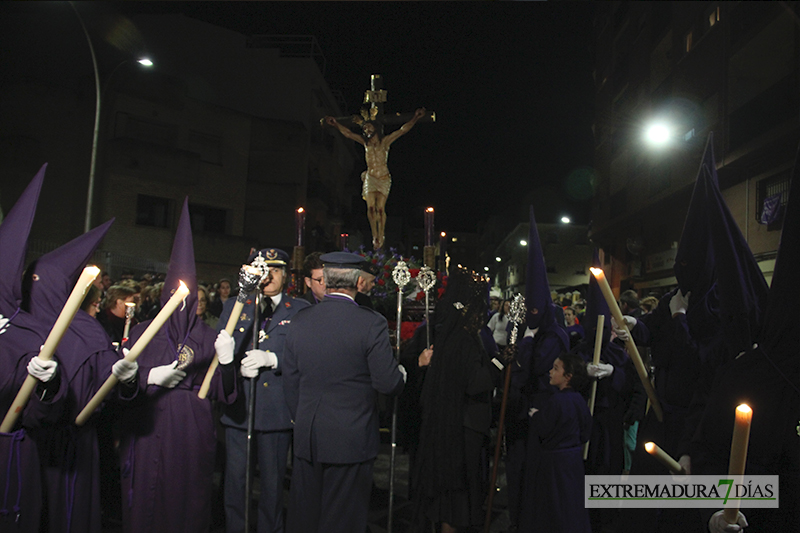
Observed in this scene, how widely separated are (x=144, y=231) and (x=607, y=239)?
786 inches

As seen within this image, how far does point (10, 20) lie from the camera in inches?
630

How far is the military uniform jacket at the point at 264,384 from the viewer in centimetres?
382

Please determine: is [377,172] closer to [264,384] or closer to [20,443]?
[264,384]

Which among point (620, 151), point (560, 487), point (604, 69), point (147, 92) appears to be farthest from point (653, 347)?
point (604, 69)

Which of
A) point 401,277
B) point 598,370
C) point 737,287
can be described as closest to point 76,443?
point 401,277

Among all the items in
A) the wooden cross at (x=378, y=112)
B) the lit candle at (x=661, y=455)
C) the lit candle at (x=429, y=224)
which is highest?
the wooden cross at (x=378, y=112)

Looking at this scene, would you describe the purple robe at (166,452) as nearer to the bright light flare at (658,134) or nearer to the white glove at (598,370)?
the white glove at (598,370)

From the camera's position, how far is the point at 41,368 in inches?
101

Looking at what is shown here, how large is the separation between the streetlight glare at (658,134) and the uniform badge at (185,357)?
17535 millimetres

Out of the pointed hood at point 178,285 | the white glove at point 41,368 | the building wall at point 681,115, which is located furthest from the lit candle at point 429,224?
the white glove at point 41,368

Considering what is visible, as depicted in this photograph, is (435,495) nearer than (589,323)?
Yes

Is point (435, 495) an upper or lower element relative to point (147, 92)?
lower

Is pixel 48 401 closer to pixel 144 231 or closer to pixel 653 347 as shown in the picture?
pixel 653 347

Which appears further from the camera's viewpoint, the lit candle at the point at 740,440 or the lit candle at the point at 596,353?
the lit candle at the point at 596,353
